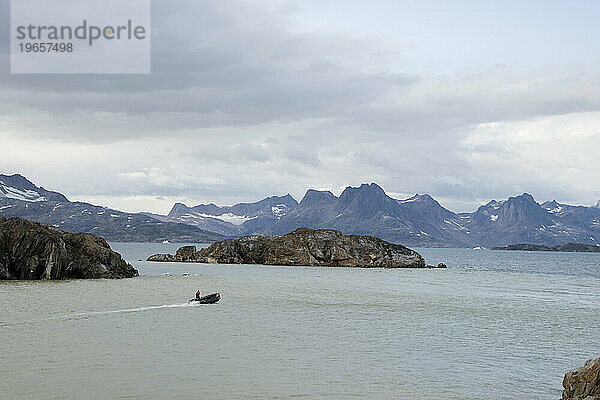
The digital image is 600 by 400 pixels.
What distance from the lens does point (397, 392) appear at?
69.4 ft

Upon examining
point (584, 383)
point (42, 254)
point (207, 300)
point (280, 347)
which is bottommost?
point (280, 347)

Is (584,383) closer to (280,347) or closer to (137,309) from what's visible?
(280,347)

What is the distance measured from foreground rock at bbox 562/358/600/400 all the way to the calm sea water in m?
3.32

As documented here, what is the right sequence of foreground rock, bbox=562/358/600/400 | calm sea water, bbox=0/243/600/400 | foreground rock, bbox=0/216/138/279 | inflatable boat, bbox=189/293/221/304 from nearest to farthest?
foreground rock, bbox=562/358/600/400 → calm sea water, bbox=0/243/600/400 → inflatable boat, bbox=189/293/221/304 → foreground rock, bbox=0/216/138/279

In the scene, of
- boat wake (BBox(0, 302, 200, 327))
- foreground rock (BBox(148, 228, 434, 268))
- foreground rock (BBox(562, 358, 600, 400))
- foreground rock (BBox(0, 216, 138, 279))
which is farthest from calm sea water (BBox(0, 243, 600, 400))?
foreground rock (BBox(148, 228, 434, 268))

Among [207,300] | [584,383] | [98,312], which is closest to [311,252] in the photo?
[207,300]

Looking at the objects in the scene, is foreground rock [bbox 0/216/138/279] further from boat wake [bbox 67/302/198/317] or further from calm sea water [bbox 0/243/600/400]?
boat wake [bbox 67/302/198/317]

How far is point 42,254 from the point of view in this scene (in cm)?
6844

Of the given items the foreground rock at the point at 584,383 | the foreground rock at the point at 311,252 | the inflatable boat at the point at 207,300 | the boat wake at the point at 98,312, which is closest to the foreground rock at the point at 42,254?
the boat wake at the point at 98,312

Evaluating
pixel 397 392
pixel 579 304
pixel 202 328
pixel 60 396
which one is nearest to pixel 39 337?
pixel 202 328

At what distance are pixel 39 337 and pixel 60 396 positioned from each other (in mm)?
11704

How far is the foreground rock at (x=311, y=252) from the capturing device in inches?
5423

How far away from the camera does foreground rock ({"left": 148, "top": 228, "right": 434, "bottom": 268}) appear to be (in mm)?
137750

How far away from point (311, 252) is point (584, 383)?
121233 mm
